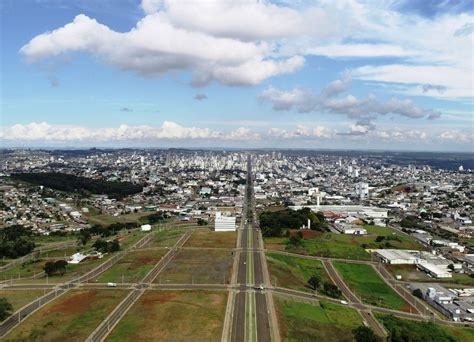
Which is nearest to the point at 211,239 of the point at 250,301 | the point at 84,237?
the point at 84,237

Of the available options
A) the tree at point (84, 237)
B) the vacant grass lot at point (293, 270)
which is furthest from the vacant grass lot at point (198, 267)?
the tree at point (84, 237)

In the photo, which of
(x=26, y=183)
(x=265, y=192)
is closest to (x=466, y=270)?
(x=265, y=192)

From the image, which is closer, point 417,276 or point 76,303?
point 76,303

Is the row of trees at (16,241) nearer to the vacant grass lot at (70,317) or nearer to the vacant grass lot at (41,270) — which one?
the vacant grass lot at (41,270)

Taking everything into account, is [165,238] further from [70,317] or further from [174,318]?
[174,318]

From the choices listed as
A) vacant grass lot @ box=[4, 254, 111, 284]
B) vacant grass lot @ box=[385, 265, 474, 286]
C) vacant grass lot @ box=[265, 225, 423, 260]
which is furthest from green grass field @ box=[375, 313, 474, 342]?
vacant grass lot @ box=[4, 254, 111, 284]
